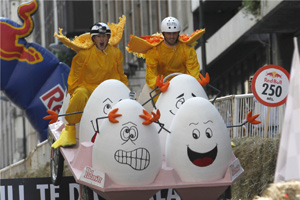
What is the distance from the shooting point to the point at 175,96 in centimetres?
1223

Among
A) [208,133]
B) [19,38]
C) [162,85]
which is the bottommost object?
[208,133]

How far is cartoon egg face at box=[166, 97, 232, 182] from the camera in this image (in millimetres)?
11289

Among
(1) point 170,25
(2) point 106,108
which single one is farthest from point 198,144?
(1) point 170,25

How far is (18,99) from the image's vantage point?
26.8 meters

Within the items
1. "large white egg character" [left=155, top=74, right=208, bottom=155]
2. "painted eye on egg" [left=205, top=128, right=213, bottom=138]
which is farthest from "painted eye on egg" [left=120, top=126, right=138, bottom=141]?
"large white egg character" [left=155, top=74, right=208, bottom=155]

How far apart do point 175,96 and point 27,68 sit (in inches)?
574

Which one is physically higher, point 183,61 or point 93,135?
point 183,61

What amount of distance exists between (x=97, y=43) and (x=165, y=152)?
241 centimetres

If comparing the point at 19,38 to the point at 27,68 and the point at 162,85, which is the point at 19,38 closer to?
the point at 27,68

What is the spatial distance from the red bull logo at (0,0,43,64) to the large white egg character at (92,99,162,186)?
50.2 feet

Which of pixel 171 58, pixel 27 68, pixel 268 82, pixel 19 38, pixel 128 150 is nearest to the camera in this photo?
pixel 128 150

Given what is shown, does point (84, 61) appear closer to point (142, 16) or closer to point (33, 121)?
point (33, 121)

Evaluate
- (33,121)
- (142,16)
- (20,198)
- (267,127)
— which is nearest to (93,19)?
(142,16)

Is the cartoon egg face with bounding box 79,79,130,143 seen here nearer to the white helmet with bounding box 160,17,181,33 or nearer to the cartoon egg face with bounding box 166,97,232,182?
the cartoon egg face with bounding box 166,97,232,182
